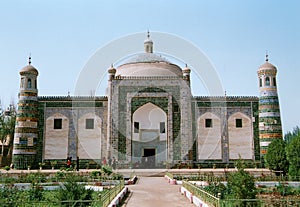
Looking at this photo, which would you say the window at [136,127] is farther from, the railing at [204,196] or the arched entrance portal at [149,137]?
the railing at [204,196]

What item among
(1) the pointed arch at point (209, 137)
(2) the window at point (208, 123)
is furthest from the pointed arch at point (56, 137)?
(2) the window at point (208, 123)

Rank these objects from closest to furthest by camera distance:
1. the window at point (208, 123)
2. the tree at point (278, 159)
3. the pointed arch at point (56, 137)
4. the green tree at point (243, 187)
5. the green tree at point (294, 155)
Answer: the green tree at point (243, 187) < the green tree at point (294, 155) < the tree at point (278, 159) < the pointed arch at point (56, 137) < the window at point (208, 123)

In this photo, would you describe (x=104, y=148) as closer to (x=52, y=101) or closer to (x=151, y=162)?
→ (x=151, y=162)

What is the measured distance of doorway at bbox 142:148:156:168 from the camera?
2354 centimetres

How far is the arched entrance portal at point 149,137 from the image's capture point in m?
23.5

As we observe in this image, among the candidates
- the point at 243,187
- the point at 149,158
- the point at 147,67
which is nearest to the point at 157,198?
the point at 243,187

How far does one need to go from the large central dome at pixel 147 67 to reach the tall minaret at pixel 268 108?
6.82 m

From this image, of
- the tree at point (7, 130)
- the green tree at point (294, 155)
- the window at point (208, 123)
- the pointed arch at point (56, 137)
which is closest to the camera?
the green tree at point (294, 155)

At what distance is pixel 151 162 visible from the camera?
2380 centimetres

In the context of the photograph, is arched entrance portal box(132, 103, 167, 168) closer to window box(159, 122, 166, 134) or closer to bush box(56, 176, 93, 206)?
window box(159, 122, 166, 134)

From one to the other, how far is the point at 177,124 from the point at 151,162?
369 cm

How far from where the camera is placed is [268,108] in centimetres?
2250

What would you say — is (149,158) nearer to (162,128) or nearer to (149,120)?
(162,128)

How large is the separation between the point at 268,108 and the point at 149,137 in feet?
29.5
